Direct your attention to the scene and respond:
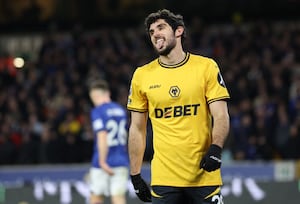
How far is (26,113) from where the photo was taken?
61.8 feet

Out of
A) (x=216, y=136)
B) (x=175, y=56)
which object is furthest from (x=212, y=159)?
(x=175, y=56)

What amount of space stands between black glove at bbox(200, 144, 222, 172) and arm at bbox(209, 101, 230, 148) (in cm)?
9

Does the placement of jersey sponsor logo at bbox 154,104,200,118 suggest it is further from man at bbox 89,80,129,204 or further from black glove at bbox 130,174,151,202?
man at bbox 89,80,129,204

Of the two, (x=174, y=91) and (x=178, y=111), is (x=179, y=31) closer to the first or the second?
(x=174, y=91)

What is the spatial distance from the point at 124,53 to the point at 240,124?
17.5ft

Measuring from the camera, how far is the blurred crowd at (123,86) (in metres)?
15.8

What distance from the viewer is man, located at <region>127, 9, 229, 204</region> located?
6.23 m

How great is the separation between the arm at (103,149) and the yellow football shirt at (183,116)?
12.2 ft

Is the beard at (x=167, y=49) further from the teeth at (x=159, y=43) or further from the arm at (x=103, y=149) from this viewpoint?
the arm at (x=103, y=149)

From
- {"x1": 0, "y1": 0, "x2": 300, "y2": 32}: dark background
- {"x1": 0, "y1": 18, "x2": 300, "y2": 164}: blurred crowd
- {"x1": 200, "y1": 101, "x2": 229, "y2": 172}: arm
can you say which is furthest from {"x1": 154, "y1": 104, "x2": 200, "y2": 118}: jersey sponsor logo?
{"x1": 0, "y1": 0, "x2": 300, "y2": 32}: dark background

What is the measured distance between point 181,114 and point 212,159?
457mm

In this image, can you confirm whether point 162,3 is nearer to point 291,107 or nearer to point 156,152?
point 291,107

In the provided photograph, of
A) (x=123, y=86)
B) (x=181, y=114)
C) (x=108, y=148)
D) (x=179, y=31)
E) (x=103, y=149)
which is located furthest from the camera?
(x=123, y=86)

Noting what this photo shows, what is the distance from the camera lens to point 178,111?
6.30 metres
